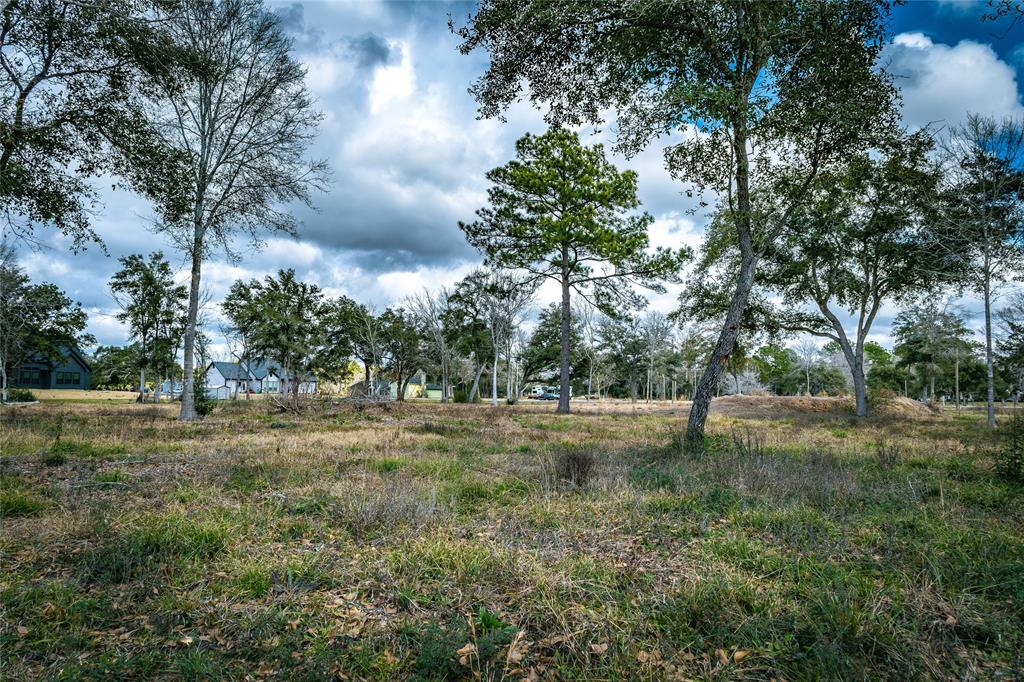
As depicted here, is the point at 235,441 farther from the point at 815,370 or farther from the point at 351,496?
the point at 815,370

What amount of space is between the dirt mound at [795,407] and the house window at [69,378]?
8182 centimetres

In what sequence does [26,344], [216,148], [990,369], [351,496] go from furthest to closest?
[26,344]
[990,369]
[216,148]
[351,496]

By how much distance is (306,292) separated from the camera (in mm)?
44781

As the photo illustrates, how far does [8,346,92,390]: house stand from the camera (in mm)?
55625

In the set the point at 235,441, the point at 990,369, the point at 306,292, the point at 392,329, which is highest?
the point at 306,292

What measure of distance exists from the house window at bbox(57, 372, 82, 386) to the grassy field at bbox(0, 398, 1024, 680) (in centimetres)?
7593

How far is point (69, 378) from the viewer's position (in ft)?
203

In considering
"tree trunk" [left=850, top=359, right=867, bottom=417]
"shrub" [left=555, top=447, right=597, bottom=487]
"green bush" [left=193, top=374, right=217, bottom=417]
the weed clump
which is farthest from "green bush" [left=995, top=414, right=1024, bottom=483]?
"green bush" [left=193, top=374, right=217, bottom=417]

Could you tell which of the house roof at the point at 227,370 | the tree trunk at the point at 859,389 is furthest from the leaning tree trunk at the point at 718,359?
the house roof at the point at 227,370

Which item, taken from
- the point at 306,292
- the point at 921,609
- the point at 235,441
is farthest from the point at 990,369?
the point at 306,292

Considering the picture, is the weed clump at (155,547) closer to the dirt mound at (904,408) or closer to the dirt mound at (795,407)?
the dirt mound at (795,407)

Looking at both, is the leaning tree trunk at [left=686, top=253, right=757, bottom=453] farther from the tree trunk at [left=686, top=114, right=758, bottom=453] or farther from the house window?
the house window

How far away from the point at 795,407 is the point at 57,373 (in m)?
87.0

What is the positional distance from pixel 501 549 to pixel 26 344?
189 ft
